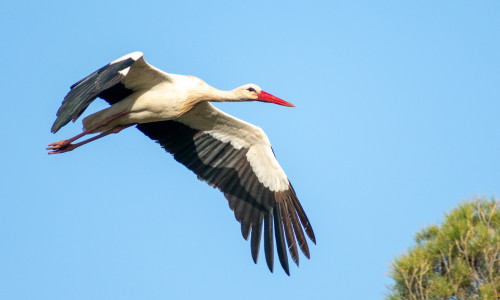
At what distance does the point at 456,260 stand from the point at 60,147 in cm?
570

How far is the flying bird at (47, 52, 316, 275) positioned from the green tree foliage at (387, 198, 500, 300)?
10.9 ft

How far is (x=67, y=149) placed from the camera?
1084 cm

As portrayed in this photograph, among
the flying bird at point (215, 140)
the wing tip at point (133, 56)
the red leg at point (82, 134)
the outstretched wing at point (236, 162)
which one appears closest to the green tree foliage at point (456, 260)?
the flying bird at point (215, 140)

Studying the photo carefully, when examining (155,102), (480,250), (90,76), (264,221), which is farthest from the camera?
(264,221)

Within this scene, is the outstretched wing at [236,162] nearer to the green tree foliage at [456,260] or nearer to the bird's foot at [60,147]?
the bird's foot at [60,147]

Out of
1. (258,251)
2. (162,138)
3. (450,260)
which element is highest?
(162,138)

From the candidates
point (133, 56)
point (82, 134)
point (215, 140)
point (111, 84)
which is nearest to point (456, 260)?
point (111, 84)

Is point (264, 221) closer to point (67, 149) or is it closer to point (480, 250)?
point (67, 149)

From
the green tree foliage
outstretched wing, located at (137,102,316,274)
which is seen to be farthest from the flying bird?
the green tree foliage

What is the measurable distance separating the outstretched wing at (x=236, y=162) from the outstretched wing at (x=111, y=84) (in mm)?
1010

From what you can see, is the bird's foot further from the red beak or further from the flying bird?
the red beak

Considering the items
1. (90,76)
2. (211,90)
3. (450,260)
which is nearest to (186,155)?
(211,90)

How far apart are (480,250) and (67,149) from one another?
19.2 ft

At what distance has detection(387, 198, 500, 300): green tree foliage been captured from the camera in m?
7.31
